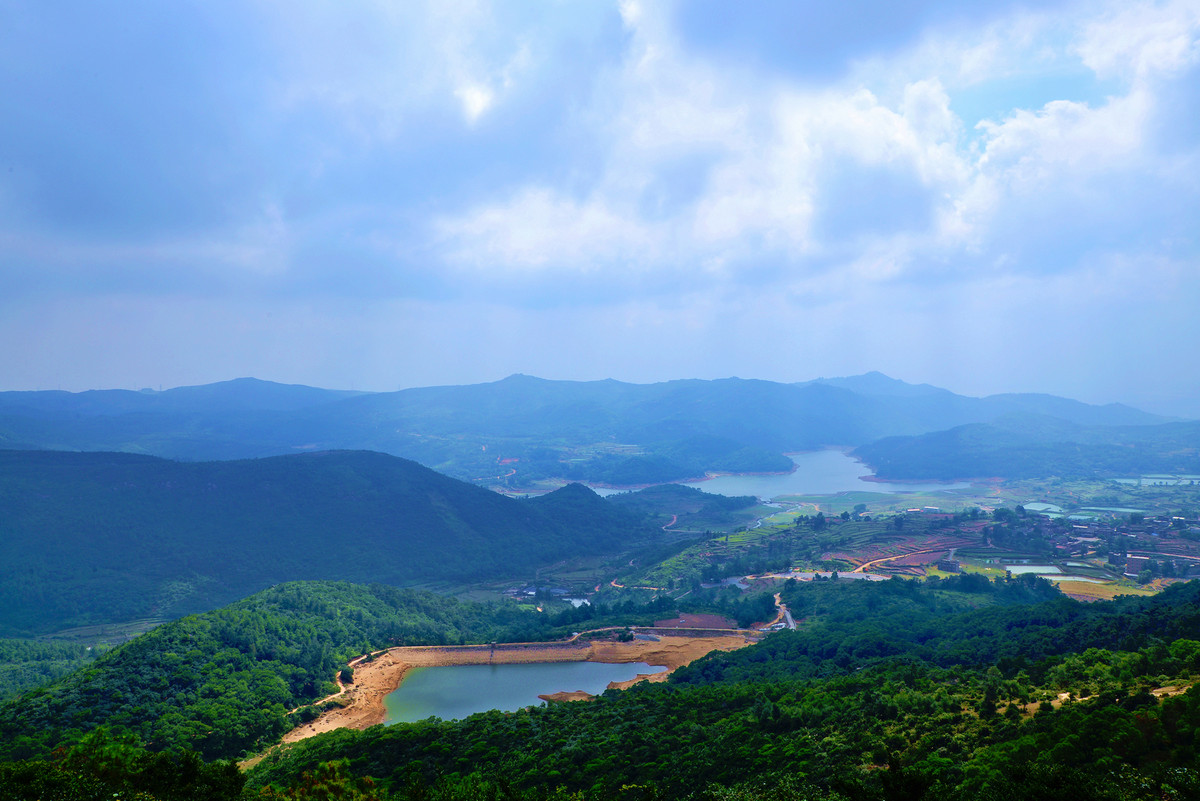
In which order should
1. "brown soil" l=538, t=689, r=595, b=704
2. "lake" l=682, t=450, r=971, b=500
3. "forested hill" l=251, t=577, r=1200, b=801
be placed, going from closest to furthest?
1. "forested hill" l=251, t=577, r=1200, b=801
2. "brown soil" l=538, t=689, r=595, b=704
3. "lake" l=682, t=450, r=971, b=500

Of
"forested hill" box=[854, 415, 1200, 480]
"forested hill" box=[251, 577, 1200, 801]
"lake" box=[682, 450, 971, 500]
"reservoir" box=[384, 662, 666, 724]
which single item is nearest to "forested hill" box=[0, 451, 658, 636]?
"reservoir" box=[384, 662, 666, 724]

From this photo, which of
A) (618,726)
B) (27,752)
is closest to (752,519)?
(618,726)

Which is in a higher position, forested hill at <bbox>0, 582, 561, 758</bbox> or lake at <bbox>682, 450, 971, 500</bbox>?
forested hill at <bbox>0, 582, 561, 758</bbox>

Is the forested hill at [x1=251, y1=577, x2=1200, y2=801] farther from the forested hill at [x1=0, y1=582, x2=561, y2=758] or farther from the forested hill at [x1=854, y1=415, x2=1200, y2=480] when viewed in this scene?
the forested hill at [x1=854, y1=415, x2=1200, y2=480]

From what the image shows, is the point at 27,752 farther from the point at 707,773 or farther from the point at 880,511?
the point at 880,511

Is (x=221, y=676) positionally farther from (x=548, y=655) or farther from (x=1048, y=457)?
(x=1048, y=457)

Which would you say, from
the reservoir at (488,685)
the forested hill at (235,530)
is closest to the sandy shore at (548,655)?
the reservoir at (488,685)

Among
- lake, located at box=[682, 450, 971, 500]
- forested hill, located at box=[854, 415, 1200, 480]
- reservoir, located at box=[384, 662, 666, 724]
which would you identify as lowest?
lake, located at box=[682, 450, 971, 500]
